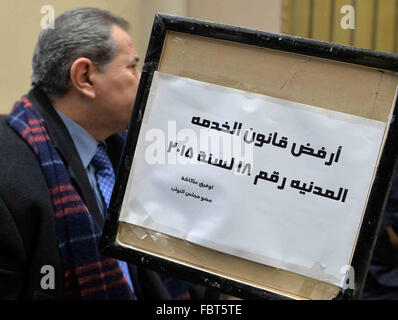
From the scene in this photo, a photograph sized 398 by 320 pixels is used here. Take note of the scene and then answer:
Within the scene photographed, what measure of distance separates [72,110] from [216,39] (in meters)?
0.92

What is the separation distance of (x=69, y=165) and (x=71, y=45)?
404 mm

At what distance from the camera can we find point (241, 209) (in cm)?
114

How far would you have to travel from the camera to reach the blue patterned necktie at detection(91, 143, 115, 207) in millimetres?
1974

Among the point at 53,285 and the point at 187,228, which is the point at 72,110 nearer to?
the point at 53,285

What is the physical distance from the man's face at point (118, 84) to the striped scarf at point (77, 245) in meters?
0.32

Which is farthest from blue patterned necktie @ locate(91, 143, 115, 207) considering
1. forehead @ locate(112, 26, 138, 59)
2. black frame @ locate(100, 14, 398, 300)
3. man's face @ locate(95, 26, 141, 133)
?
black frame @ locate(100, 14, 398, 300)

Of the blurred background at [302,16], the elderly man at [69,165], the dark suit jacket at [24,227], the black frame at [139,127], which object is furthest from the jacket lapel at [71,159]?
the blurred background at [302,16]

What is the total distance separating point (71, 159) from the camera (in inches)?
69.6

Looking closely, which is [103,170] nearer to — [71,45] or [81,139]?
[81,139]

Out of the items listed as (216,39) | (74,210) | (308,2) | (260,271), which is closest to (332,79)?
(216,39)

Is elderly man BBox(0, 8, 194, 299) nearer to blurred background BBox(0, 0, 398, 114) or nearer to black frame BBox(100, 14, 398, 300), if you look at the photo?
black frame BBox(100, 14, 398, 300)

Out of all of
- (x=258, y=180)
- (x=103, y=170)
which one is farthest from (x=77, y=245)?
(x=258, y=180)

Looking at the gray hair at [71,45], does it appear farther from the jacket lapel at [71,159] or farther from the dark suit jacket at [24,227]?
the dark suit jacket at [24,227]

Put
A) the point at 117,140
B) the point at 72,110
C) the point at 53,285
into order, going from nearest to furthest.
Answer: the point at 53,285 → the point at 72,110 → the point at 117,140
